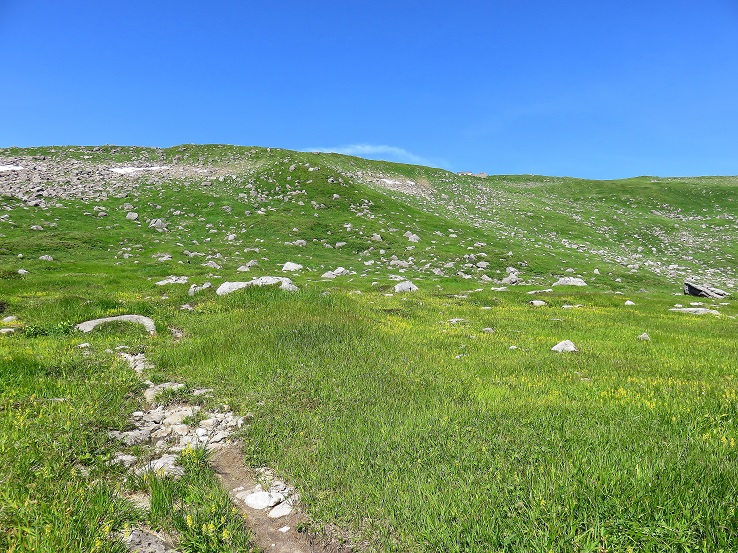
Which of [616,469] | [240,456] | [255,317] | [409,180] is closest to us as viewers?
[616,469]

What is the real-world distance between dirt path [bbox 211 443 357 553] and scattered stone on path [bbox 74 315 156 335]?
29.6 feet

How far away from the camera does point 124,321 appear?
12992 mm

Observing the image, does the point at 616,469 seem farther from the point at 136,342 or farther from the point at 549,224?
the point at 549,224

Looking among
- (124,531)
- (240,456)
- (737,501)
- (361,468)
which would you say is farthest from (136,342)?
(737,501)

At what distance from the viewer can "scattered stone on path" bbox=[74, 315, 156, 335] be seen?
40.9ft

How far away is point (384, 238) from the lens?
38.8 metres

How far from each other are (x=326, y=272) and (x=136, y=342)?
62.1ft

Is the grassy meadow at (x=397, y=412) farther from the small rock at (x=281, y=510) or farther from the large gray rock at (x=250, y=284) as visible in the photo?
the large gray rock at (x=250, y=284)

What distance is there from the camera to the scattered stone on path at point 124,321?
1248cm

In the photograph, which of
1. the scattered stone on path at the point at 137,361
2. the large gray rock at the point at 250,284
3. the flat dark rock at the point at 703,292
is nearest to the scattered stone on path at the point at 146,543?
the scattered stone on path at the point at 137,361

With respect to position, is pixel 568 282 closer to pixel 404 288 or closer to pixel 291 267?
pixel 404 288

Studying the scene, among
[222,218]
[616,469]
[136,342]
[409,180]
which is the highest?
[409,180]

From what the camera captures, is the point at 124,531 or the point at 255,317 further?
the point at 255,317

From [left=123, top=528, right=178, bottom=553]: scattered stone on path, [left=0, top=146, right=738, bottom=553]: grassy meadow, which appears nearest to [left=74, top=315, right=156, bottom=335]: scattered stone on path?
[left=0, top=146, right=738, bottom=553]: grassy meadow
